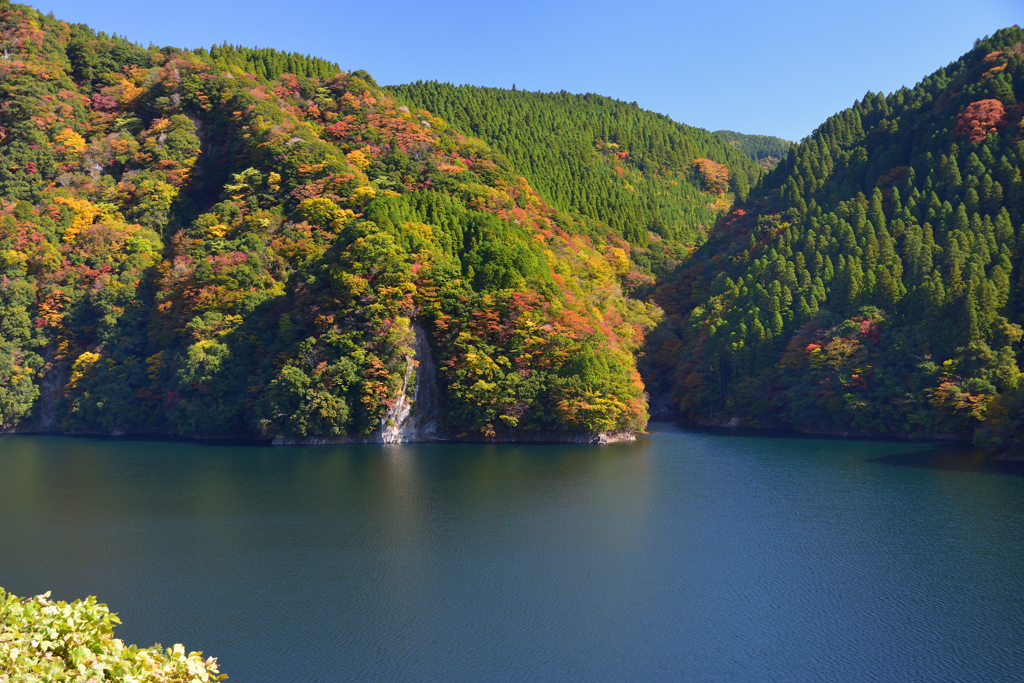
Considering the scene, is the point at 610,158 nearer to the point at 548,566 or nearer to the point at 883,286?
the point at 883,286

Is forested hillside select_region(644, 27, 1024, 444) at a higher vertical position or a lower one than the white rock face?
higher

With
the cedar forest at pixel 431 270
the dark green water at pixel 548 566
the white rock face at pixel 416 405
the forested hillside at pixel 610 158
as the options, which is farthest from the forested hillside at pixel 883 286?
the white rock face at pixel 416 405

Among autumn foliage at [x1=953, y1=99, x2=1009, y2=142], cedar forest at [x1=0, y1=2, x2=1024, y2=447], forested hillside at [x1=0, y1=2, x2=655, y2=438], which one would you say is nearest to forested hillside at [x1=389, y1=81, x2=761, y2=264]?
cedar forest at [x1=0, y1=2, x2=1024, y2=447]

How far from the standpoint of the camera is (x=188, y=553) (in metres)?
28.9

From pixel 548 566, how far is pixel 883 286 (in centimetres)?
5108

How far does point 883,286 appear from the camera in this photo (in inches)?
2579

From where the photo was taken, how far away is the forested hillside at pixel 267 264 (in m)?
59.8

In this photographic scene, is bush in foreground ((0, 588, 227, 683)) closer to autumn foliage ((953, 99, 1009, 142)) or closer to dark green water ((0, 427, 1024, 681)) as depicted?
dark green water ((0, 427, 1024, 681))

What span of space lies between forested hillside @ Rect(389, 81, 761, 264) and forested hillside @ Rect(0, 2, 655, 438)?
15610 mm

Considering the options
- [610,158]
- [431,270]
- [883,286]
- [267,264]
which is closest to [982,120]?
[883,286]

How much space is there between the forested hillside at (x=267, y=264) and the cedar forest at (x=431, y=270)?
0.97ft

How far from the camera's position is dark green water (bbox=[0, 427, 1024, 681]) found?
65.6 feet

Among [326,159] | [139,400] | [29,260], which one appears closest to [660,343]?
[326,159]

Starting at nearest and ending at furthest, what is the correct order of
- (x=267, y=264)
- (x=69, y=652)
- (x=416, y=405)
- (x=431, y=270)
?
(x=69, y=652)
(x=416, y=405)
(x=431, y=270)
(x=267, y=264)
